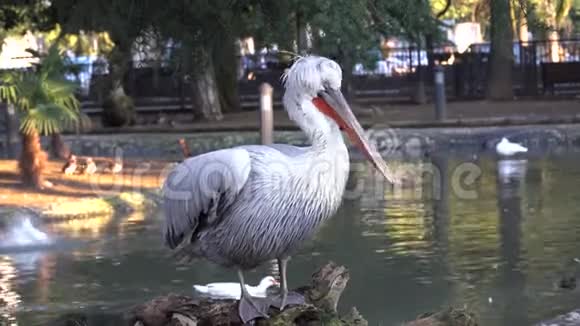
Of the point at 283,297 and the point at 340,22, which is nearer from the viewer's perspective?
the point at 283,297

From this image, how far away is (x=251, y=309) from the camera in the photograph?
20.7 ft

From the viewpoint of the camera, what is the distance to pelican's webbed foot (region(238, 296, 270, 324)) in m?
6.27

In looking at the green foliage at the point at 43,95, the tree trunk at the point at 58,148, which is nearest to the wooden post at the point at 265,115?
the tree trunk at the point at 58,148

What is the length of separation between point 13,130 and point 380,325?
13272 millimetres

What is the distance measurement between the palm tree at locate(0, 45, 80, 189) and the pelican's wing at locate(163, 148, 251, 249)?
958 cm

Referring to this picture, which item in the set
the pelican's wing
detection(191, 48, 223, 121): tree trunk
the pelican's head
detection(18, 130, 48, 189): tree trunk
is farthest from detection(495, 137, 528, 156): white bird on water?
the pelican's head

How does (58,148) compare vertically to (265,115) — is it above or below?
below

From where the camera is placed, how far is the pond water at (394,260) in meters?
9.34

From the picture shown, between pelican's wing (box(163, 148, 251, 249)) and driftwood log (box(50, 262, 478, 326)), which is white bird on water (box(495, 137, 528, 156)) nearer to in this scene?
driftwood log (box(50, 262, 478, 326))

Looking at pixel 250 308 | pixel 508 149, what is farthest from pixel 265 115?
pixel 250 308

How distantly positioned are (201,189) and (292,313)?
81 centimetres

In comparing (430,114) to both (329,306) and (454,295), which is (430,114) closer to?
(454,295)

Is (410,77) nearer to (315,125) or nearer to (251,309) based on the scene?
(251,309)

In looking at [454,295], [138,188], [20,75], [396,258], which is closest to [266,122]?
[138,188]
